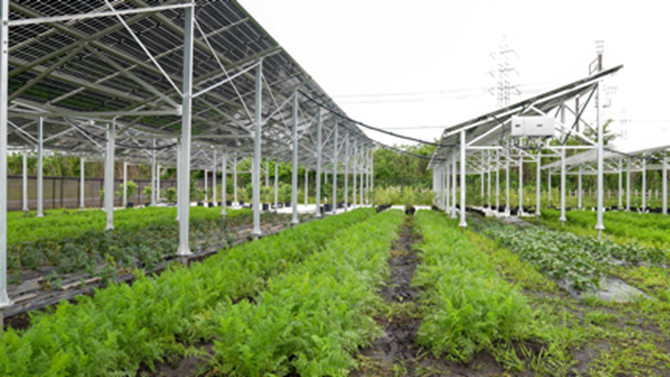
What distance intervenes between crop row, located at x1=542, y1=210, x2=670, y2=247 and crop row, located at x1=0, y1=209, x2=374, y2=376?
10.2m

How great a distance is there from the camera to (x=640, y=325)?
500cm

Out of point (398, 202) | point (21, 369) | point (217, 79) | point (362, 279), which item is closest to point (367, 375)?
point (362, 279)

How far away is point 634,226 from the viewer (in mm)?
13086

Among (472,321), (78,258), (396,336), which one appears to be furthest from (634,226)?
(78,258)

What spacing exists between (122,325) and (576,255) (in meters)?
8.42

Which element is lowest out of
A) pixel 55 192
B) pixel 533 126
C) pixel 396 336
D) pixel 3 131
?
pixel 396 336

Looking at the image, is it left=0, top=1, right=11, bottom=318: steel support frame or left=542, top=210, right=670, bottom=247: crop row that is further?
left=542, top=210, right=670, bottom=247: crop row

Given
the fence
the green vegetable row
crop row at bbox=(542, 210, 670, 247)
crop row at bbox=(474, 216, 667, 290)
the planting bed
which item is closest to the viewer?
the green vegetable row

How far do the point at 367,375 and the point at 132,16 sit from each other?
8476mm

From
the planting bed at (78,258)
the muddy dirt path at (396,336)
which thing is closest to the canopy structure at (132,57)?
the planting bed at (78,258)

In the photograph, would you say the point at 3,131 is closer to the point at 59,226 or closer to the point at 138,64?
the point at 138,64

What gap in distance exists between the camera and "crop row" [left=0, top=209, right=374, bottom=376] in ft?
9.21

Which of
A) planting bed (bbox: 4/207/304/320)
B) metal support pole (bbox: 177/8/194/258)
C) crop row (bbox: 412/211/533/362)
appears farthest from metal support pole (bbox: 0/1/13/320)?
crop row (bbox: 412/211/533/362)

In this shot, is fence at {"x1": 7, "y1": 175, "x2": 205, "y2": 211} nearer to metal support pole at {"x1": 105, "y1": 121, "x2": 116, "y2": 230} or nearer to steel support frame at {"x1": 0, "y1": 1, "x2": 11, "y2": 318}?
metal support pole at {"x1": 105, "y1": 121, "x2": 116, "y2": 230}
